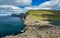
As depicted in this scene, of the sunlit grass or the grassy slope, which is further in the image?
the grassy slope

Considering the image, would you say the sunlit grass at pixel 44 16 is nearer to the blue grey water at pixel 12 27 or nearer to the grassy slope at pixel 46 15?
the grassy slope at pixel 46 15

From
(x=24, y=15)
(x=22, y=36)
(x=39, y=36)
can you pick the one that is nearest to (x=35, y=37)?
(x=39, y=36)

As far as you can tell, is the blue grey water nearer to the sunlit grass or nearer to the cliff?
the cliff

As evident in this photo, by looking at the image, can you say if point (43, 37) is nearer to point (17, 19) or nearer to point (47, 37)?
point (47, 37)

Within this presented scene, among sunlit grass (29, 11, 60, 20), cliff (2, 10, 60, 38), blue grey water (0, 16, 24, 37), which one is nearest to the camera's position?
cliff (2, 10, 60, 38)

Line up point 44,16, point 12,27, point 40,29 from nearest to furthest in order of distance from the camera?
point 40,29 → point 12,27 → point 44,16

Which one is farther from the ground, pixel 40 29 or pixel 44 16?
pixel 44 16

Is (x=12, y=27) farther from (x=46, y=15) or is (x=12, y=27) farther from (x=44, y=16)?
(x=46, y=15)

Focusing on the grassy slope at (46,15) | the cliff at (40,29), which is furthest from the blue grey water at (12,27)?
the grassy slope at (46,15)

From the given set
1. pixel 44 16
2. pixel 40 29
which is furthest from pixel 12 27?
pixel 40 29

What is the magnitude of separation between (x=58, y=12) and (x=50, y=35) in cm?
3004

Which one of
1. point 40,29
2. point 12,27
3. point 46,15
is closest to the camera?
point 40,29

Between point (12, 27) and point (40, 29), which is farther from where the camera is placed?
point (12, 27)

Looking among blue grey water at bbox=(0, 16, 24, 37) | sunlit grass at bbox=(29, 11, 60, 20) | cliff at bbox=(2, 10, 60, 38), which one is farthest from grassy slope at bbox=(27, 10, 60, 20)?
blue grey water at bbox=(0, 16, 24, 37)
